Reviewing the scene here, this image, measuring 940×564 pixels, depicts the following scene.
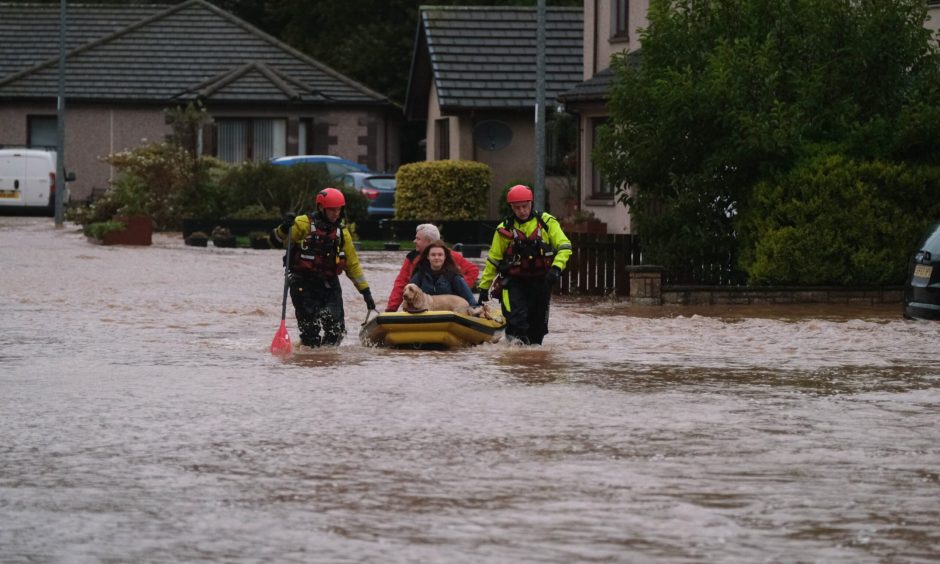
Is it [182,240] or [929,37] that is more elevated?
[929,37]

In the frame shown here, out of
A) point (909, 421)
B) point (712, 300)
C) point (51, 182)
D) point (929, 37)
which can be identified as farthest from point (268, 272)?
point (51, 182)

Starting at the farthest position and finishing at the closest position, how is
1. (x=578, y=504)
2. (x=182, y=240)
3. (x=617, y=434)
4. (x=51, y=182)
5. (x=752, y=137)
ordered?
(x=51, y=182)
(x=182, y=240)
(x=752, y=137)
(x=617, y=434)
(x=578, y=504)

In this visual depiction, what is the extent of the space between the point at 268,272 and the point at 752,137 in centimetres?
922

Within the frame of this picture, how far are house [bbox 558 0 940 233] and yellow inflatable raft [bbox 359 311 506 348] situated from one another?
17938 mm

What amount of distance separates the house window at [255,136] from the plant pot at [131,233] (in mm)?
18887

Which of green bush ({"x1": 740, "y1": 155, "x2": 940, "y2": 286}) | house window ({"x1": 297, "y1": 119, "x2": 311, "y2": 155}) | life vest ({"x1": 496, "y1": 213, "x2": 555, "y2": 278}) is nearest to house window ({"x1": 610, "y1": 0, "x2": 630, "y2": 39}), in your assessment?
green bush ({"x1": 740, "y1": 155, "x2": 940, "y2": 286})

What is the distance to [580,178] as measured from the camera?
128ft

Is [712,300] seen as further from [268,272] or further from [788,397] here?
[788,397]

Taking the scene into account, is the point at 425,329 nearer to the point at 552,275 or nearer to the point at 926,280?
the point at 552,275

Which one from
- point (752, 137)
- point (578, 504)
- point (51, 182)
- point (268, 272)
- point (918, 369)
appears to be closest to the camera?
point (578, 504)

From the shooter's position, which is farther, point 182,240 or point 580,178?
point 182,240

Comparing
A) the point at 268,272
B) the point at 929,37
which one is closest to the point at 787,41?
the point at 929,37

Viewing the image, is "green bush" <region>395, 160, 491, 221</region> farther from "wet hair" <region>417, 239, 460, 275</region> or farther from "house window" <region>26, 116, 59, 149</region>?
"wet hair" <region>417, 239, 460, 275</region>

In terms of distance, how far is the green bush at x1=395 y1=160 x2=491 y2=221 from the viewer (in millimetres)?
44094
